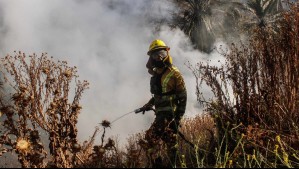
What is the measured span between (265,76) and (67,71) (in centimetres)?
274

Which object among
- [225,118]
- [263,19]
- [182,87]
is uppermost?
[263,19]

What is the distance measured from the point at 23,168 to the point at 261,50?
3579 mm

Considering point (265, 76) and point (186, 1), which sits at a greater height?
point (186, 1)

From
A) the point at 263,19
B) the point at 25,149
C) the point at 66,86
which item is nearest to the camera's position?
the point at 25,149

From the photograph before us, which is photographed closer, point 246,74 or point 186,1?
point 246,74

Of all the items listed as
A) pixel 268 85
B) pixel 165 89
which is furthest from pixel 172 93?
pixel 268 85

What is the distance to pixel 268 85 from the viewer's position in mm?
4973

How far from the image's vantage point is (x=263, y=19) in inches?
1185

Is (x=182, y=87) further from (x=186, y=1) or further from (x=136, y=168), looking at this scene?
(x=186, y=1)

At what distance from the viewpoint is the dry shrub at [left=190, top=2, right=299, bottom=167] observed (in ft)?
15.3

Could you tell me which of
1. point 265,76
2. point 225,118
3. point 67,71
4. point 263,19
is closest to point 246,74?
point 265,76

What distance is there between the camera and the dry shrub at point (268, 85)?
4676 millimetres

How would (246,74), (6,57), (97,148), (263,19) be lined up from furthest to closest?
(263,19) → (246,74) → (6,57) → (97,148)

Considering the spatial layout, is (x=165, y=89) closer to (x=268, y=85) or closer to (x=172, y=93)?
(x=172, y=93)
